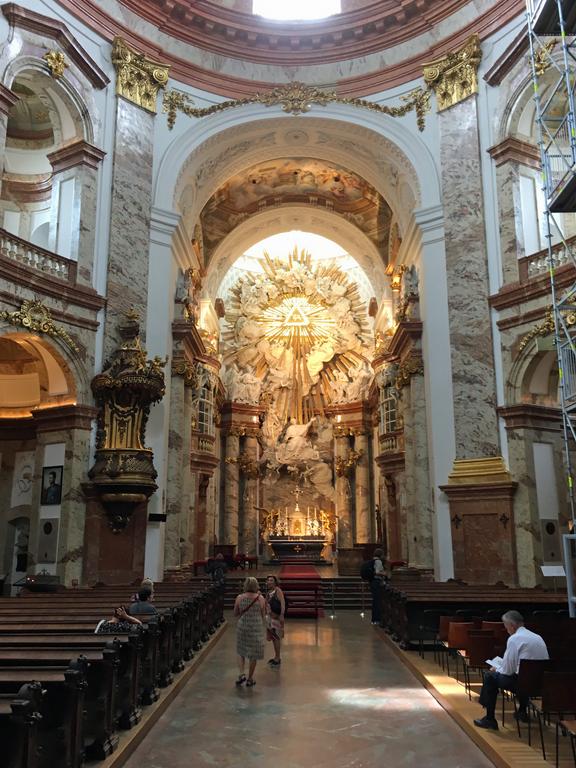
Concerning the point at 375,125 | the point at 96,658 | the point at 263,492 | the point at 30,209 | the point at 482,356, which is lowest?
the point at 96,658

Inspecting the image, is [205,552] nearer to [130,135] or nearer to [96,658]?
[130,135]

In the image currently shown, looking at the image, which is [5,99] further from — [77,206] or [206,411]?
[206,411]

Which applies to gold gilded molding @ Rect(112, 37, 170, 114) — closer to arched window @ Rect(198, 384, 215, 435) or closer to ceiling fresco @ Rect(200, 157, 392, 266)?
ceiling fresco @ Rect(200, 157, 392, 266)

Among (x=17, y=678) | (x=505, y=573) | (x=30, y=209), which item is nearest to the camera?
(x=17, y=678)

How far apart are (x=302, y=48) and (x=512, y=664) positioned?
16.9 meters

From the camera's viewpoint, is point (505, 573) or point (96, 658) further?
point (505, 573)

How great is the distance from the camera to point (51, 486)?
13.4 meters

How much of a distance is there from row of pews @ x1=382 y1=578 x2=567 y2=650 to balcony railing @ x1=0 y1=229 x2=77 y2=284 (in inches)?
343

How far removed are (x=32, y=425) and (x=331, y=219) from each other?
45.2 feet

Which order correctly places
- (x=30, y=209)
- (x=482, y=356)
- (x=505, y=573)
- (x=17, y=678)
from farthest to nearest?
(x=30, y=209) → (x=482, y=356) → (x=505, y=573) → (x=17, y=678)

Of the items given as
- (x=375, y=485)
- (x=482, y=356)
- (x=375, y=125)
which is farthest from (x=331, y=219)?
(x=482, y=356)

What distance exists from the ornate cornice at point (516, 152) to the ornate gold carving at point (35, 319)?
9910 millimetres

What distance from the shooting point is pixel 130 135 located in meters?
15.8

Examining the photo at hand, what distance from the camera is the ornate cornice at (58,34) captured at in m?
13.2
